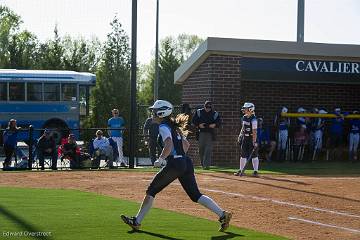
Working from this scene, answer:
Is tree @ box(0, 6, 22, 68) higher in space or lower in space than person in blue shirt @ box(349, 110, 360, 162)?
higher

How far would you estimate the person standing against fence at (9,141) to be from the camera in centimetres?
2167

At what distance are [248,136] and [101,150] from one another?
18.7 feet

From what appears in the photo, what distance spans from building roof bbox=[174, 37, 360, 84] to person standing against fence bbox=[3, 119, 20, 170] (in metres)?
6.07

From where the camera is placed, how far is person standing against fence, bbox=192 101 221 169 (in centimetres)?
2078

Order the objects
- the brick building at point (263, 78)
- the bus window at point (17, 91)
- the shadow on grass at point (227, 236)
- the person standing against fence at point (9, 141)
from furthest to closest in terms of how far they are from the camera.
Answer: the bus window at point (17, 91) → the brick building at point (263, 78) → the person standing against fence at point (9, 141) → the shadow on grass at point (227, 236)

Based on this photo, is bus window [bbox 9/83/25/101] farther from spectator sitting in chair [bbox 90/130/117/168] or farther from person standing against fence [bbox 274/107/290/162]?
person standing against fence [bbox 274/107/290/162]

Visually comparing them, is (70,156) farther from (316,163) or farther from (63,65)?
(63,65)

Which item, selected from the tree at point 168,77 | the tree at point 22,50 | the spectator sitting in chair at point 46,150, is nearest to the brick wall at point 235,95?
the spectator sitting in chair at point 46,150

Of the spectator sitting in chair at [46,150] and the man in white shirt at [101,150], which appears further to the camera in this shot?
the man in white shirt at [101,150]

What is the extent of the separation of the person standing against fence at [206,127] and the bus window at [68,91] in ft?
42.1

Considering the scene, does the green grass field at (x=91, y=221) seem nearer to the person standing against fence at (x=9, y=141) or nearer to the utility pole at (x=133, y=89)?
the person standing against fence at (x=9, y=141)

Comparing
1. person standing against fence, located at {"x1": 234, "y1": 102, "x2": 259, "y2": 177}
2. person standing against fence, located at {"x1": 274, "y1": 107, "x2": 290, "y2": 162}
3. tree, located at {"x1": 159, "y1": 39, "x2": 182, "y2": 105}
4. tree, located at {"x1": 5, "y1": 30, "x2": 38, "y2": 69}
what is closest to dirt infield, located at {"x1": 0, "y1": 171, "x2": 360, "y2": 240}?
person standing against fence, located at {"x1": 234, "y1": 102, "x2": 259, "y2": 177}

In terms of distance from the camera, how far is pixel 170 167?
998 centimetres

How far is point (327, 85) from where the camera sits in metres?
26.2
